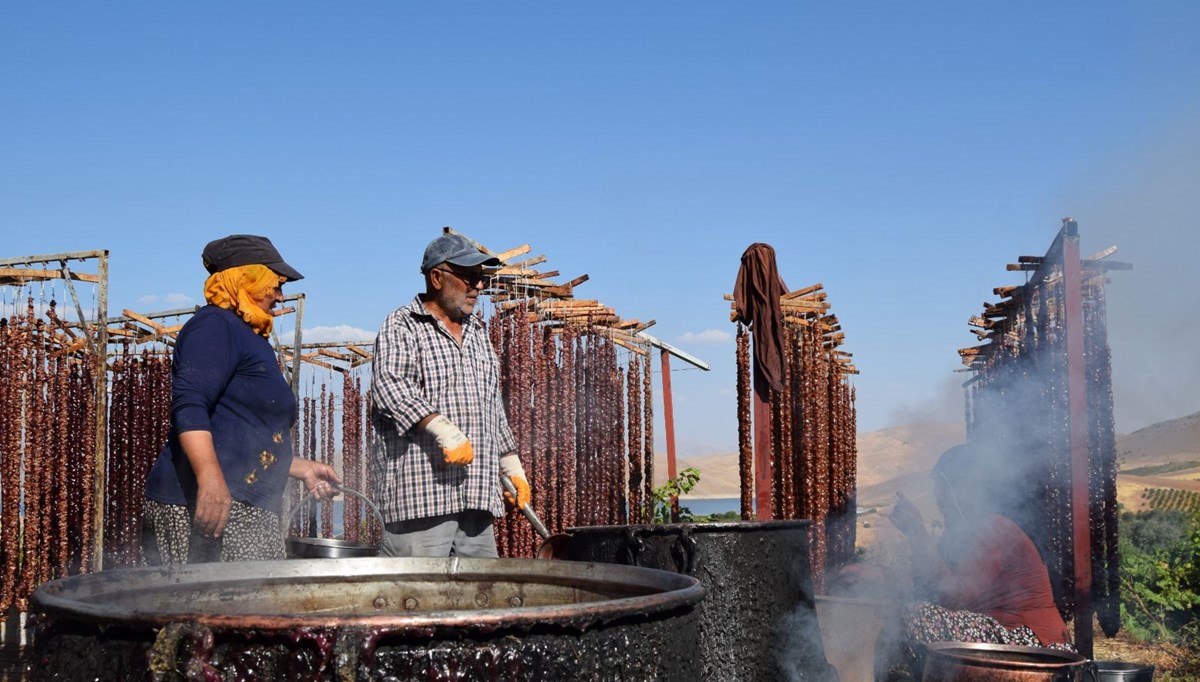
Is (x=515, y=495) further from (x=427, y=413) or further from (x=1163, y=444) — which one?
(x=1163, y=444)

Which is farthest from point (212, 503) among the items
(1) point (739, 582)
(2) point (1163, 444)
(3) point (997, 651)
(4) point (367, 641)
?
(2) point (1163, 444)

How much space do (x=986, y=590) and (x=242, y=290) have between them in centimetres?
408

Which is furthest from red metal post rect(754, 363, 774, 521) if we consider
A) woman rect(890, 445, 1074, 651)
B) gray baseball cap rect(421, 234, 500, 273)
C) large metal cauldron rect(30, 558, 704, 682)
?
large metal cauldron rect(30, 558, 704, 682)

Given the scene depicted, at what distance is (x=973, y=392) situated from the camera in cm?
1398

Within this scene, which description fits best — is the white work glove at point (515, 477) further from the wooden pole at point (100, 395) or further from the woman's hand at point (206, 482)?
the wooden pole at point (100, 395)

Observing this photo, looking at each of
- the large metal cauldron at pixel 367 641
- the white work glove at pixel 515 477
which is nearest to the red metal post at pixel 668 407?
the white work glove at pixel 515 477

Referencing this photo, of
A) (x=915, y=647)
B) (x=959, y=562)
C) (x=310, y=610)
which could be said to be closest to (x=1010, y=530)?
(x=959, y=562)

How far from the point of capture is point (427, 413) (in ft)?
12.5

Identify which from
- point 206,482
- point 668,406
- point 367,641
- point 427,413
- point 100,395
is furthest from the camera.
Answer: point 668,406

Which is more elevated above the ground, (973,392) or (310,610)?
(973,392)

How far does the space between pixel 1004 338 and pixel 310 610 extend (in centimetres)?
900

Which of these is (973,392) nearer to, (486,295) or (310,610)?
(486,295)

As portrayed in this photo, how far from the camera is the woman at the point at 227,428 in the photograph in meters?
3.24

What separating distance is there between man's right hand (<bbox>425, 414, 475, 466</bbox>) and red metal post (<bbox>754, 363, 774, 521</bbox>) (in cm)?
294
